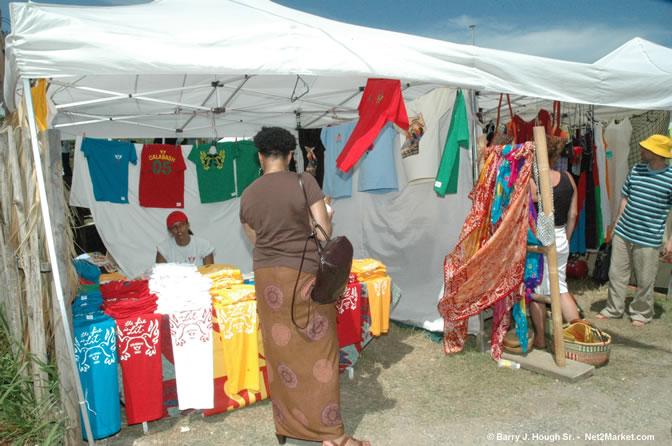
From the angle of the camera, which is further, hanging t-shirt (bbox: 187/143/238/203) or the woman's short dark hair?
hanging t-shirt (bbox: 187/143/238/203)

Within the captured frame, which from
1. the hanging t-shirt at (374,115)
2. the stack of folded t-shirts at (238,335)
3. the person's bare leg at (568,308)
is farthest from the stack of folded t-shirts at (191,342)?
the person's bare leg at (568,308)

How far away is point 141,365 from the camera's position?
3.05 metres

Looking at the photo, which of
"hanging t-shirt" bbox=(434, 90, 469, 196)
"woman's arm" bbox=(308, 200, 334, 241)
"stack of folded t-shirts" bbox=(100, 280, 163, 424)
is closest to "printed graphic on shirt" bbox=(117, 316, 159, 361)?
"stack of folded t-shirts" bbox=(100, 280, 163, 424)

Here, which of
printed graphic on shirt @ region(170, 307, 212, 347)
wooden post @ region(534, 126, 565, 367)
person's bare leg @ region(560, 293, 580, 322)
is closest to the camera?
printed graphic on shirt @ region(170, 307, 212, 347)

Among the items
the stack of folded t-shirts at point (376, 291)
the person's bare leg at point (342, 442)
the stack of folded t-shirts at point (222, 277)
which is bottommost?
the person's bare leg at point (342, 442)

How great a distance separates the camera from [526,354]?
405 centimetres

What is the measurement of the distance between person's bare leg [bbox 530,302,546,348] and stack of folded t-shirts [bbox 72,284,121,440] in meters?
3.30

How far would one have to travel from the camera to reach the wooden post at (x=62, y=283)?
266 cm

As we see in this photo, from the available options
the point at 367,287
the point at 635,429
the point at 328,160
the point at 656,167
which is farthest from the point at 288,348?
the point at 656,167

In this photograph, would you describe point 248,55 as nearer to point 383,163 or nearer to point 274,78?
point 274,78

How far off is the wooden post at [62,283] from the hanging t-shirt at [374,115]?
1.82 meters

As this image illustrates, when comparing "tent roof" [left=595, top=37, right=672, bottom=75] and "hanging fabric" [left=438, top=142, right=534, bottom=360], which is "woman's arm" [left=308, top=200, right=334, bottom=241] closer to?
"hanging fabric" [left=438, top=142, right=534, bottom=360]

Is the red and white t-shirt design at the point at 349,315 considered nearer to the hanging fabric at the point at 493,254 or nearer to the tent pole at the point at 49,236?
the hanging fabric at the point at 493,254

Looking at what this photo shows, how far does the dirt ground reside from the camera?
9.89ft
